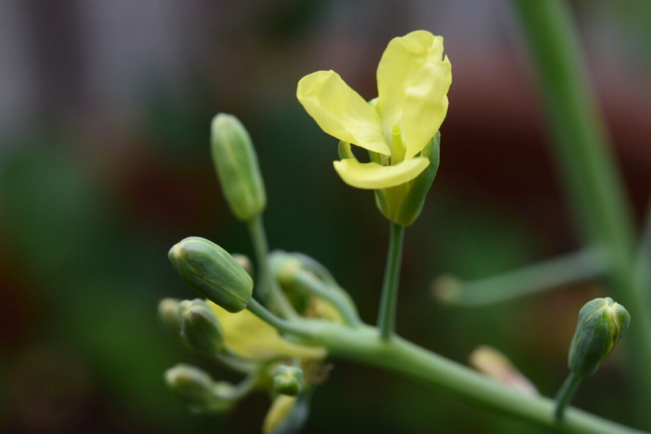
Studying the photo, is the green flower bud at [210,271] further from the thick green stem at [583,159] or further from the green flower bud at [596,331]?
the thick green stem at [583,159]

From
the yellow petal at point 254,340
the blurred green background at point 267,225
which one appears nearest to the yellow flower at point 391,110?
the yellow petal at point 254,340

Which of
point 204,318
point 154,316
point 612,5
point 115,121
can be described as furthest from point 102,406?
point 612,5

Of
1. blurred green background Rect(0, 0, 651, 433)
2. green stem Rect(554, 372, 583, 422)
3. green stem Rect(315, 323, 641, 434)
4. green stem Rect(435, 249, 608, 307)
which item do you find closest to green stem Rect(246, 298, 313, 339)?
green stem Rect(315, 323, 641, 434)

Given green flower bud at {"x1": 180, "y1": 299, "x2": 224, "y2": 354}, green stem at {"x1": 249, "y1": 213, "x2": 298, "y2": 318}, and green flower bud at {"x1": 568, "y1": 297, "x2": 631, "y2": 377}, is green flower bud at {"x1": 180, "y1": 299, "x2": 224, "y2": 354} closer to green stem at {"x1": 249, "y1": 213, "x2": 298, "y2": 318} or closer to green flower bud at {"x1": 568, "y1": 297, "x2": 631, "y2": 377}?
green stem at {"x1": 249, "y1": 213, "x2": 298, "y2": 318}

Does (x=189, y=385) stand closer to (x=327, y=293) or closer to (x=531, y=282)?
(x=327, y=293)

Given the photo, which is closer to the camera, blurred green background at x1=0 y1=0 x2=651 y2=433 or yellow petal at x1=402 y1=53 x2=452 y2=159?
yellow petal at x1=402 y1=53 x2=452 y2=159

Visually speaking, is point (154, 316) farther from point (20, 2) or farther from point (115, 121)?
point (20, 2)

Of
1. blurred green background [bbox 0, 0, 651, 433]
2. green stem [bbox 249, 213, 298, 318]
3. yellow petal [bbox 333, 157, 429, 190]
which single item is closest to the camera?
yellow petal [bbox 333, 157, 429, 190]
